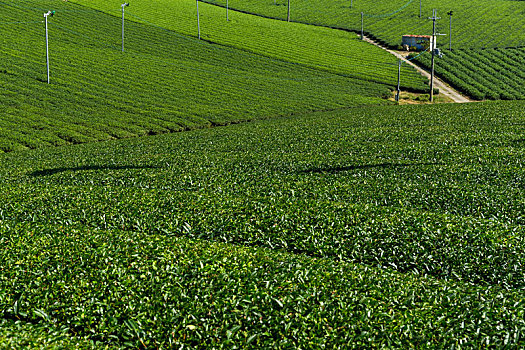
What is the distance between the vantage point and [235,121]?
61781 mm

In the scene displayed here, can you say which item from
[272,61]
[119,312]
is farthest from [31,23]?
[119,312]

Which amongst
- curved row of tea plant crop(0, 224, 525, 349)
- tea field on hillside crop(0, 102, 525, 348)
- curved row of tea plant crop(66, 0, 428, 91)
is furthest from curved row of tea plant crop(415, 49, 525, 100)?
curved row of tea plant crop(0, 224, 525, 349)

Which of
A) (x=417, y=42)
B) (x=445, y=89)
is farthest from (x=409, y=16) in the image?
(x=445, y=89)

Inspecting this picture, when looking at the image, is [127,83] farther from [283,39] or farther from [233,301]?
[233,301]

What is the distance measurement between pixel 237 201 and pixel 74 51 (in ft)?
241

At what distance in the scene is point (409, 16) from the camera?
498ft

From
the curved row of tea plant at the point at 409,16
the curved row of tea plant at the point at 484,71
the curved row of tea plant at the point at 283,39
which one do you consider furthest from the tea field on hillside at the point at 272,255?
the curved row of tea plant at the point at 409,16

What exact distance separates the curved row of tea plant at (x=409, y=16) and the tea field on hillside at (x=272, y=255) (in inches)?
4071

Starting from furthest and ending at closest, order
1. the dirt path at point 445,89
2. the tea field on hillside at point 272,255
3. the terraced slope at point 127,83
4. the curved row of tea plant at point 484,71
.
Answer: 1. the curved row of tea plant at point 484,71
2. the dirt path at point 445,89
3. the terraced slope at point 127,83
4. the tea field on hillside at point 272,255

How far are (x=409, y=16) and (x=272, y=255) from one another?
152m

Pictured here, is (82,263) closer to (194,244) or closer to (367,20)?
(194,244)

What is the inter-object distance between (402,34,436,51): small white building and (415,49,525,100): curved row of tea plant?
4.88 metres

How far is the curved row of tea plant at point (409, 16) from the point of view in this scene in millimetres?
128250

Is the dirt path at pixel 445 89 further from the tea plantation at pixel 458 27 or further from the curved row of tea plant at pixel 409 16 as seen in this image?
the curved row of tea plant at pixel 409 16
